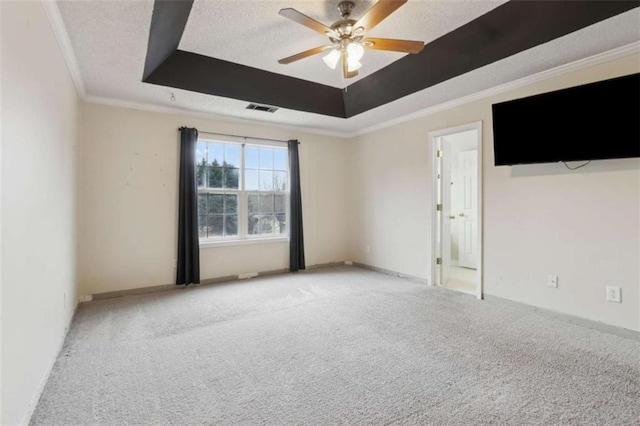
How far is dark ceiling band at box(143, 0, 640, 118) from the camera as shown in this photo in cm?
235

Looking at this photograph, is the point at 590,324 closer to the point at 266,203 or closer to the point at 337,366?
the point at 337,366

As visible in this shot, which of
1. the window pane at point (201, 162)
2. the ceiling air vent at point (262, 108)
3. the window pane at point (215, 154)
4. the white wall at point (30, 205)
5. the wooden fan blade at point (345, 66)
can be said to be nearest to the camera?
the white wall at point (30, 205)

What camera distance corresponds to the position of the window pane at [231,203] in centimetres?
466

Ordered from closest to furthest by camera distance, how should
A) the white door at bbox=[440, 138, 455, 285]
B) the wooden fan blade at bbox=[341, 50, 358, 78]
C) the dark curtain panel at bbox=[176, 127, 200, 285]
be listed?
the wooden fan blade at bbox=[341, 50, 358, 78], the dark curtain panel at bbox=[176, 127, 200, 285], the white door at bbox=[440, 138, 455, 285]

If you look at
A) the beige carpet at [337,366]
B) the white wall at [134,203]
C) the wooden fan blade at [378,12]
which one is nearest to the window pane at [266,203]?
the white wall at [134,203]

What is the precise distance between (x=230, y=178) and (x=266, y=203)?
2.27 ft

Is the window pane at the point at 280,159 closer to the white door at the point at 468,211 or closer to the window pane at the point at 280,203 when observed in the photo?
the window pane at the point at 280,203

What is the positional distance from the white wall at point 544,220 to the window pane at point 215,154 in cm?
266

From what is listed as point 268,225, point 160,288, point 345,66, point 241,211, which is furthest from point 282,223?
point 345,66

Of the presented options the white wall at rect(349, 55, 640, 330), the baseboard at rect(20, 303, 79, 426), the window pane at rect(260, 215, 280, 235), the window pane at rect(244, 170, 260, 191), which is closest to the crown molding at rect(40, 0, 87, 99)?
the window pane at rect(244, 170, 260, 191)

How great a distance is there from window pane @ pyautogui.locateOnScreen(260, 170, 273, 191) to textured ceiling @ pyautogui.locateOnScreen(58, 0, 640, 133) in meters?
1.37

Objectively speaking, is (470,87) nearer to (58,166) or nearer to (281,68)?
(281,68)

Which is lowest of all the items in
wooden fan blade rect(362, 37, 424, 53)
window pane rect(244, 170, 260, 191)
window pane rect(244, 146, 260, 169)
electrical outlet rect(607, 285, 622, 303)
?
electrical outlet rect(607, 285, 622, 303)

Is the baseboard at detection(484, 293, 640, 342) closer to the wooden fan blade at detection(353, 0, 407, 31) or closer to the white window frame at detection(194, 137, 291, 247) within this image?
the wooden fan blade at detection(353, 0, 407, 31)
